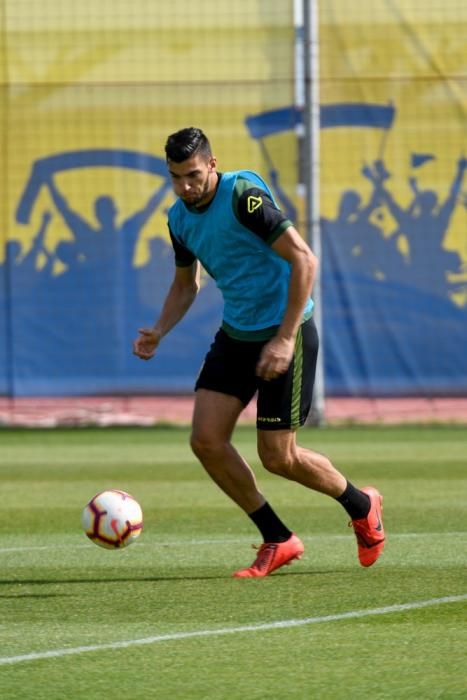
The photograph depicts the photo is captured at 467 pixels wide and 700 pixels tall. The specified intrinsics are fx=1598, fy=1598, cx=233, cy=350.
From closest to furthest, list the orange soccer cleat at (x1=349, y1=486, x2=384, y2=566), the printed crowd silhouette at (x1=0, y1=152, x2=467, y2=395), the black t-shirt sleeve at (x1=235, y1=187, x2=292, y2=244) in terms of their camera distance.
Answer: the black t-shirt sleeve at (x1=235, y1=187, x2=292, y2=244) → the orange soccer cleat at (x1=349, y1=486, x2=384, y2=566) → the printed crowd silhouette at (x1=0, y1=152, x2=467, y2=395)

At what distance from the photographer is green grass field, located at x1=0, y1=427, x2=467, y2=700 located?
18.3ft

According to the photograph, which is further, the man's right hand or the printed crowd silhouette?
the printed crowd silhouette

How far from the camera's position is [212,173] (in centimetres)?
798

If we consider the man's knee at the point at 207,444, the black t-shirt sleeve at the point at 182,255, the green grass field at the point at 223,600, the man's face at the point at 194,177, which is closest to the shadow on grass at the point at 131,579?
the green grass field at the point at 223,600

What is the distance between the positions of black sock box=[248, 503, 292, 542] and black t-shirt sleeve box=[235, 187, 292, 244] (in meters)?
1.54

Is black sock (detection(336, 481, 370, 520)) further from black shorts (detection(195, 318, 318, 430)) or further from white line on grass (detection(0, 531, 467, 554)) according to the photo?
white line on grass (detection(0, 531, 467, 554))

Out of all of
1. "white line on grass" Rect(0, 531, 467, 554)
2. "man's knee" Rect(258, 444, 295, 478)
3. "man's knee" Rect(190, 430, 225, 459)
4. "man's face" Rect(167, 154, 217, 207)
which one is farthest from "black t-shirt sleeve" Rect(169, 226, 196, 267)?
"white line on grass" Rect(0, 531, 467, 554)

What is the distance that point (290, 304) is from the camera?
25.4 ft

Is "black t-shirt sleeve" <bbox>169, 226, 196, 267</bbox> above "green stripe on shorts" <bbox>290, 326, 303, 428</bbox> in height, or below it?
above

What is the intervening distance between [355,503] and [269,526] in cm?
47

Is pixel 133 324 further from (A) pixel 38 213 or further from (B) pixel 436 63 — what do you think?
(B) pixel 436 63

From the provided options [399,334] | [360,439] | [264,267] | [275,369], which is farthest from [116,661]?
[399,334]

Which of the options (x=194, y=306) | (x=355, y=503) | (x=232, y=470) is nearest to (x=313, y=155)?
(x=194, y=306)

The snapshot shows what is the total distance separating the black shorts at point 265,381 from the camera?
809 centimetres
